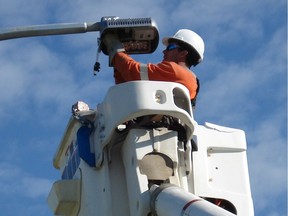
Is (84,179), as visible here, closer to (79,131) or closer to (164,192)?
(79,131)

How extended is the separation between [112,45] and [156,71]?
0.45m

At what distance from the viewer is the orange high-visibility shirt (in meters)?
6.07

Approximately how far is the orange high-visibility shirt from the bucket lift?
20 cm

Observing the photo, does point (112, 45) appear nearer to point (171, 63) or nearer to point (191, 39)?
point (171, 63)

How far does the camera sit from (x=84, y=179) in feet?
20.3

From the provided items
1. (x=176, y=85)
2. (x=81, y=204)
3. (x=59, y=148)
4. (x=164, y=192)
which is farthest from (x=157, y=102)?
(x=59, y=148)

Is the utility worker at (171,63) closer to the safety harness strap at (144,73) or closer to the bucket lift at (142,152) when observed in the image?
the safety harness strap at (144,73)

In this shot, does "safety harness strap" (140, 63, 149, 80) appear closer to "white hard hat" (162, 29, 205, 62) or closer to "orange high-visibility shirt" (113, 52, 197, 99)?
"orange high-visibility shirt" (113, 52, 197, 99)

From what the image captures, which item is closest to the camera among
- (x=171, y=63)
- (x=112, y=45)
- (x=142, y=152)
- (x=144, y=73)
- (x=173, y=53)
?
(x=142, y=152)

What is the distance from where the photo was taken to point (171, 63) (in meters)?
6.16

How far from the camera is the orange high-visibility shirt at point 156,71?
607 centimetres

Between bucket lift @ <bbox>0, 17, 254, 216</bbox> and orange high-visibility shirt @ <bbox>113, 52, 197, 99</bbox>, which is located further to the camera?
orange high-visibility shirt @ <bbox>113, 52, 197, 99</bbox>

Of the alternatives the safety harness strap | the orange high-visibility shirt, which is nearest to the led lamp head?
the orange high-visibility shirt

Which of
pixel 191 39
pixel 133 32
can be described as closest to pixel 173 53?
pixel 191 39
